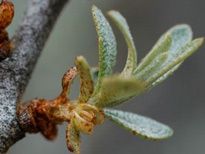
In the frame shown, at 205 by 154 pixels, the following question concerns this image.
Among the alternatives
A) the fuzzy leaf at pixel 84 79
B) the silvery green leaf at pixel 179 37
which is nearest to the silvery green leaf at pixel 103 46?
the fuzzy leaf at pixel 84 79

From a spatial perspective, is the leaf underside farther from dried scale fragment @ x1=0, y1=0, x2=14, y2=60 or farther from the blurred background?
the blurred background

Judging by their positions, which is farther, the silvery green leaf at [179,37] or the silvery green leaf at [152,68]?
the silvery green leaf at [179,37]

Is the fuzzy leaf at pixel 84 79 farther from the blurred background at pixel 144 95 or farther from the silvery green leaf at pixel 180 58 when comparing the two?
the blurred background at pixel 144 95

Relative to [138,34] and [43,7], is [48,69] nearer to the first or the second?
[138,34]

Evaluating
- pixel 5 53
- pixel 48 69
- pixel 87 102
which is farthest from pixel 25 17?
pixel 48 69

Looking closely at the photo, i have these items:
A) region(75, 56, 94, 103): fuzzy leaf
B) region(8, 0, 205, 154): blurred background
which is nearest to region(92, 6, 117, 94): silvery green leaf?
region(75, 56, 94, 103): fuzzy leaf

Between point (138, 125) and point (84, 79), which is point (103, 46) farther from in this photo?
point (138, 125)
